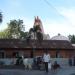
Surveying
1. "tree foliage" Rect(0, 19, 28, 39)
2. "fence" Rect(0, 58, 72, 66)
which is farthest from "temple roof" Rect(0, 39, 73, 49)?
"tree foliage" Rect(0, 19, 28, 39)

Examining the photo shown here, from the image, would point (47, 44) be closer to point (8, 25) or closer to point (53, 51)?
point (53, 51)

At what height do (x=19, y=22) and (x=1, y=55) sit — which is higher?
(x=19, y=22)

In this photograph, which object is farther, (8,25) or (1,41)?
(8,25)

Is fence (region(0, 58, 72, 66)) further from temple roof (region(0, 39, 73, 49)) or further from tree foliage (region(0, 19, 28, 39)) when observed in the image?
tree foliage (region(0, 19, 28, 39))

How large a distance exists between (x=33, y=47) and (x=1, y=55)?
16.9ft

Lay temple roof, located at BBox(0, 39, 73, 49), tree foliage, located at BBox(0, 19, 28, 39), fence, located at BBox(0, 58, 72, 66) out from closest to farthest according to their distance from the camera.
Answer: fence, located at BBox(0, 58, 72, 66) → temple roof, located at BBox(0, 39, 73, 49) → tree foliage, located at BBox(0, 19, 28, 39)

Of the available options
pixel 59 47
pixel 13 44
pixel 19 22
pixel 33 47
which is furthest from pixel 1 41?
pixel 19 22

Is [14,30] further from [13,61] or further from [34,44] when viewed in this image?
[13,61]

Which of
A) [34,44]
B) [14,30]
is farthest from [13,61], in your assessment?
[14,30]

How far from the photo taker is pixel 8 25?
84000mm

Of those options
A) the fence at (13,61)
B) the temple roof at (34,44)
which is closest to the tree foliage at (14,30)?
the temple roof at (34,44)

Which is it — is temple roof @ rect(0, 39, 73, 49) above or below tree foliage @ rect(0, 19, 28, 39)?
below

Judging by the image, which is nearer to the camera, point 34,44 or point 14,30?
point 34,44

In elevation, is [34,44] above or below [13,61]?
above
